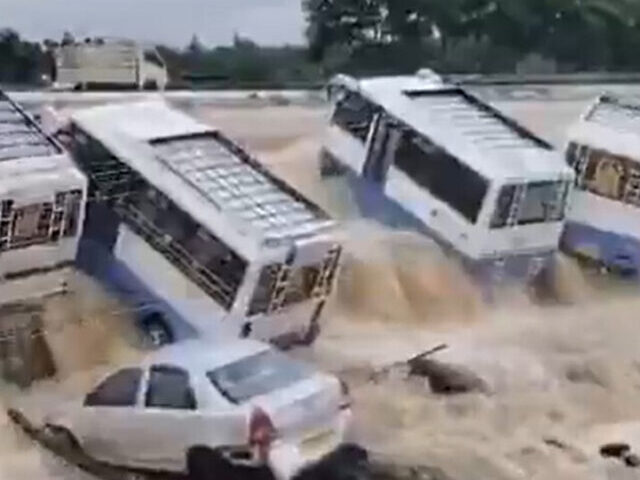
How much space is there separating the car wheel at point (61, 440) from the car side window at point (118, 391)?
4.7 inches

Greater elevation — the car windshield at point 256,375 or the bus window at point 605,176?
the car windshield at point 256,375

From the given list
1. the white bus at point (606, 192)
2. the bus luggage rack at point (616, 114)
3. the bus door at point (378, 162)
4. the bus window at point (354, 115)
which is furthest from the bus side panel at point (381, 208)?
the bus luggage rack at point (616, 114)

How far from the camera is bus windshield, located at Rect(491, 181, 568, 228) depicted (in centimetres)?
859

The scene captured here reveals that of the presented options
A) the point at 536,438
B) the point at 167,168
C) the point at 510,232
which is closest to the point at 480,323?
the point at 510,232

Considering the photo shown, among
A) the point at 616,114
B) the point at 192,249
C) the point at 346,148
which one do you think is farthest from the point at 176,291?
the point at 616,114

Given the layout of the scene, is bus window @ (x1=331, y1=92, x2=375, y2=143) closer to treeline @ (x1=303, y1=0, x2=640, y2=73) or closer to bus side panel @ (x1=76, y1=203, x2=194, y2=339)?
treeline @ (x1=303, y1=0, x2=640, y2=73)

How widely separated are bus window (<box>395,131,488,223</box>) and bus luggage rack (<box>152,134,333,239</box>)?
3.47 ft

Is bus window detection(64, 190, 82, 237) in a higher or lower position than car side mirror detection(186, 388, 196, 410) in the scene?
higher

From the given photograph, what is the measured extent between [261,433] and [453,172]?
2919 mm

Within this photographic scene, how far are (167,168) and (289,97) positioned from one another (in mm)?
2234

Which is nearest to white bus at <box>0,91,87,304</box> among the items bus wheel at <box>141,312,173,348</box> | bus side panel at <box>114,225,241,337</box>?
bus side panel at <box>114,225,241,337</box>

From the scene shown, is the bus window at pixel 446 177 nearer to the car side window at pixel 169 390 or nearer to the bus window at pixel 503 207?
the bus window at pixel 503 207

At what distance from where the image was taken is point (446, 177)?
8711 mm

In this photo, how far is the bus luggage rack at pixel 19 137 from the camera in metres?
7.18
